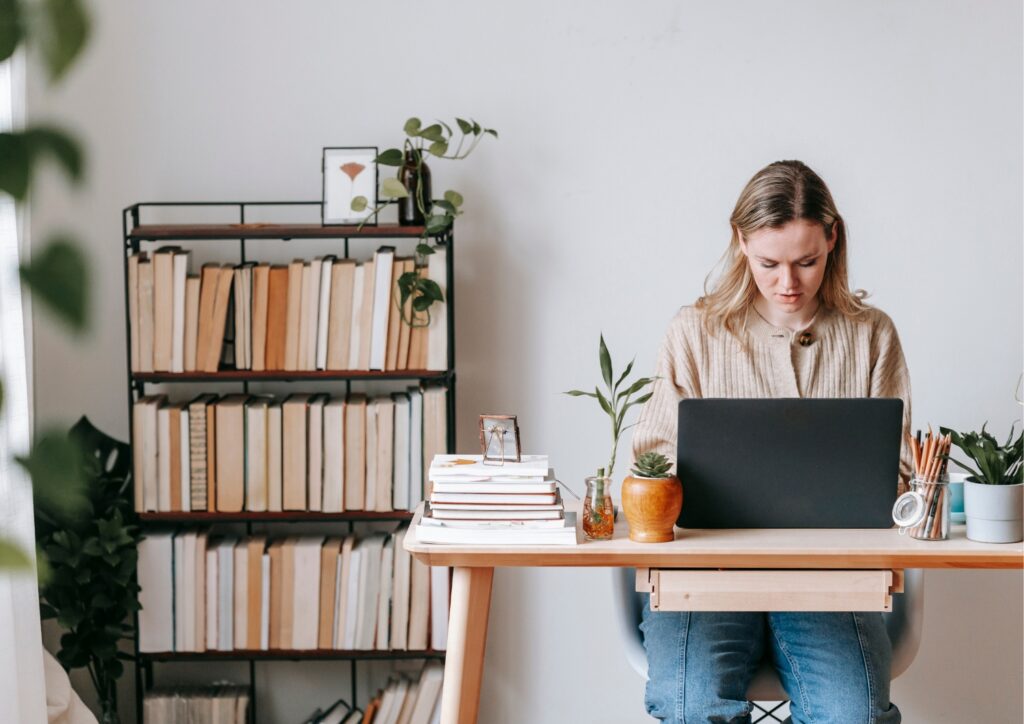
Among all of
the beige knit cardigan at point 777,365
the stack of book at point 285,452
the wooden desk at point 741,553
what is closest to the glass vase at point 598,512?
the wooden desk at point 741,553

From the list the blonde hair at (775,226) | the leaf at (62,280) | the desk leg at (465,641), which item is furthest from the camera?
the blonde hair at (775,226)

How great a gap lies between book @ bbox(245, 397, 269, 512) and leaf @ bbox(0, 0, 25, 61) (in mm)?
2401

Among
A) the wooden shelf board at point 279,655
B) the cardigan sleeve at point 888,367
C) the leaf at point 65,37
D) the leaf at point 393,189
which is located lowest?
the wooden shelf board at point 279,655

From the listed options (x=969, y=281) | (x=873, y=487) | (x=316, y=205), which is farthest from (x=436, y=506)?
(x=969, y=281)

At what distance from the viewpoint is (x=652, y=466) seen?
1.68m

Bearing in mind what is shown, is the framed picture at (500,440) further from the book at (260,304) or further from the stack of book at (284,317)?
the book at (260,304)

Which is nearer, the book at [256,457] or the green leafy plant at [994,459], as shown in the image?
the green leafy plant at [994,459]

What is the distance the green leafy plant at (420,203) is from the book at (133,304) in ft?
Result: 1.75

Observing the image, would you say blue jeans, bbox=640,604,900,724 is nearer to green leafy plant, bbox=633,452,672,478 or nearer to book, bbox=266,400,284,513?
green leafy plant, bbox=633,452,672,478

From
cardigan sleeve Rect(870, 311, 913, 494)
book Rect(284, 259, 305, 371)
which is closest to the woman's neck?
cardigan sleeve Rect(870, 311, 913, 494)

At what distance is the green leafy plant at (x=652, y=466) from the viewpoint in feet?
5.50

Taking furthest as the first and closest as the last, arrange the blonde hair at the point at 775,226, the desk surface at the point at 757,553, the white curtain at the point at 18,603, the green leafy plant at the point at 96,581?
the green leafy plant at the point at 96,581
the blonde hair at the point at 775,226
the white curtain at the point at 18,603
the desk surface at the point at 757,553

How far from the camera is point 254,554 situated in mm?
2623

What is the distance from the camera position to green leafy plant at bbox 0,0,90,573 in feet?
0.70
